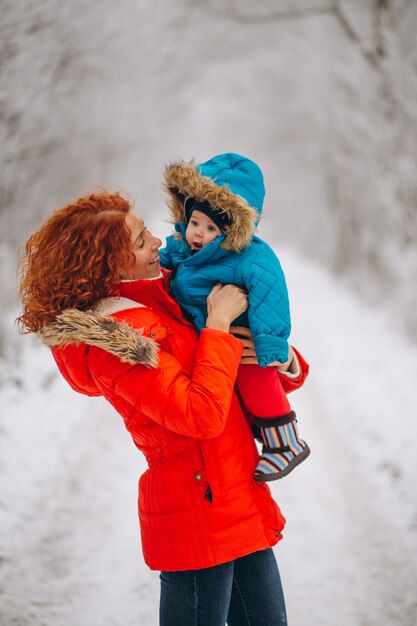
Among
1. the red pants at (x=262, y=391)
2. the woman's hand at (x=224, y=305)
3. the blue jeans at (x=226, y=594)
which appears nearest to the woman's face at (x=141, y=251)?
the woman's hand at (x=224, y=305)

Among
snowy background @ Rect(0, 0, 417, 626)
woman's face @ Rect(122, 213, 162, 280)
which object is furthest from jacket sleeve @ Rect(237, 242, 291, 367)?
snowy background @ Rect(0, 0, 417, 626)

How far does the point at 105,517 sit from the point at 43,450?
116 centimetres

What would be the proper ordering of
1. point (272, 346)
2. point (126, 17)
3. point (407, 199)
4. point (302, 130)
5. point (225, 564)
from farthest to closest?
point (302, 130)
point (407, 199)
point (126, 17)
point (272, 346)
point (225, 564)

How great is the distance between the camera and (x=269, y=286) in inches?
94.2

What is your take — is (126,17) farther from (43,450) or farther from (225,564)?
(225,564)

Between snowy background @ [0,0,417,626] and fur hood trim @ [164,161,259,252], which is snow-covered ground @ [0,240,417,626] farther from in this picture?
fur hood trim @ [164,161,259,252]

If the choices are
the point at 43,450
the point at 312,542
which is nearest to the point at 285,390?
the point at 312,542

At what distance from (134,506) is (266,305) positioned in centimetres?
264

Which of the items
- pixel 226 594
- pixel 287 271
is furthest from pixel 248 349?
pixel 287 271

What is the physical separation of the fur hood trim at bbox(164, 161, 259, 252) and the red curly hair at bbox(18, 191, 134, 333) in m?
0.34

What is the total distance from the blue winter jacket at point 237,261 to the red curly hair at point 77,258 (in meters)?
0.33

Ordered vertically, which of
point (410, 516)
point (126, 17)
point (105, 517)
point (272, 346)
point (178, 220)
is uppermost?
point (126, 17)

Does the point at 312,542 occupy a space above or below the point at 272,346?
below

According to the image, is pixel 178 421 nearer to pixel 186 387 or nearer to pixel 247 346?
pixel 186 387
